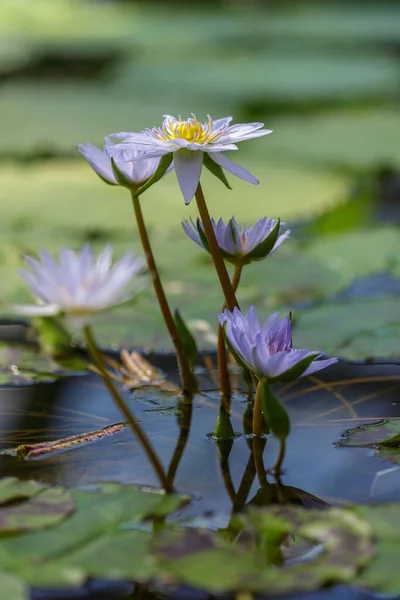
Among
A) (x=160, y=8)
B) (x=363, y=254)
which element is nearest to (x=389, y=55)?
(x=160, y=8)

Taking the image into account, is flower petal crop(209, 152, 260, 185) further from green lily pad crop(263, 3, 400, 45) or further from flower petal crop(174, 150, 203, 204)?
green lily pad crop(263, 3, 400, 45)

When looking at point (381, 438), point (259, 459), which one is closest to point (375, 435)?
point (381, 438)

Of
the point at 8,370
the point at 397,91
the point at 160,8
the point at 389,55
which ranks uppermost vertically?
the point at 160,8

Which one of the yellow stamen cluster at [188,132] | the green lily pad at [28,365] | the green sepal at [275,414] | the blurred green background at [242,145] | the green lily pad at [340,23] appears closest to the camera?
the green sepal at [275,414]

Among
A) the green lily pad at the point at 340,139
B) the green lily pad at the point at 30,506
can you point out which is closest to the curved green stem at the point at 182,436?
the green lily pad at the point at 30,506

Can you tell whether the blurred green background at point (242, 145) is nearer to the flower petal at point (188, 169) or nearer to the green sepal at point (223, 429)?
the green sepal at point (223, 429)

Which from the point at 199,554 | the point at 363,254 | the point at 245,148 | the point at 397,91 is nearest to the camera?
the point at 199,554

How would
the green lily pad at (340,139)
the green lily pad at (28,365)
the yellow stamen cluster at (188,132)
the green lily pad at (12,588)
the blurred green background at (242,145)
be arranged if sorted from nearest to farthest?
the green lily pad at (12,588), the yellow stamen cluster at (188,132), the green lily pad at (28,365), the blurred green background at (242,145), the green lily pad at (340,139)

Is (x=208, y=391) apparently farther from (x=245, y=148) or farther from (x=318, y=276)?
(x=245, y=148)
